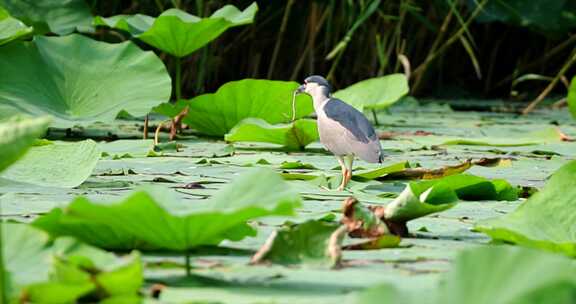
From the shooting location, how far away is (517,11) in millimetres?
5477

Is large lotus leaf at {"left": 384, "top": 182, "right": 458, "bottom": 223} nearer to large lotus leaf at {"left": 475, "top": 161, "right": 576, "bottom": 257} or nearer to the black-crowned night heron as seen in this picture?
large lotus leaf at {"left": 475, "top": 161, "right": 576, "bottom": 257}

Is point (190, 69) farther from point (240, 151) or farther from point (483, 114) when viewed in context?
point (240, 151)

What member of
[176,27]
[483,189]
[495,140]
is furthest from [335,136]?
[176,27]

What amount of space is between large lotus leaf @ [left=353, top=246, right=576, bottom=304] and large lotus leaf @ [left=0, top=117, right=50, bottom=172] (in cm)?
34

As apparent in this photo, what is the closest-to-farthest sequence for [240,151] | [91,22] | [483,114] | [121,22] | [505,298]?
1. [505,298]
2. [240,151]
3. [121,22]
4. [91,22]
5. [483,114]

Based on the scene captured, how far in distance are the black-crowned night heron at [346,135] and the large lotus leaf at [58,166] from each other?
0.48 m

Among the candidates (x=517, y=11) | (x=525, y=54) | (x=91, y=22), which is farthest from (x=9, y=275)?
(x=525, y=54)

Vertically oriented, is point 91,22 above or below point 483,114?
above

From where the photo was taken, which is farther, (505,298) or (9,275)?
(9,275)

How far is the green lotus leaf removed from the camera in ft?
3.22

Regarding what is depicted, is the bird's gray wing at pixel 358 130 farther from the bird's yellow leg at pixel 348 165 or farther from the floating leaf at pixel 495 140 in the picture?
the floating leaf at pixel 495 140

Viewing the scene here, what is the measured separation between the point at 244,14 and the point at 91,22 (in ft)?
2.04

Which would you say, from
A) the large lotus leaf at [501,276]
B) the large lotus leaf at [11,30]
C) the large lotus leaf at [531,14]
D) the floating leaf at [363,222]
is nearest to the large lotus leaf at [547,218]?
the floating leaf at [363,222]

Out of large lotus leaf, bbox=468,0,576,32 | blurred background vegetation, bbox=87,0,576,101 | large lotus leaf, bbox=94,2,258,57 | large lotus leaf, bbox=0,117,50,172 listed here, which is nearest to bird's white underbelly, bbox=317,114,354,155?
large lotus leaf, bbox=94,2,258,57
